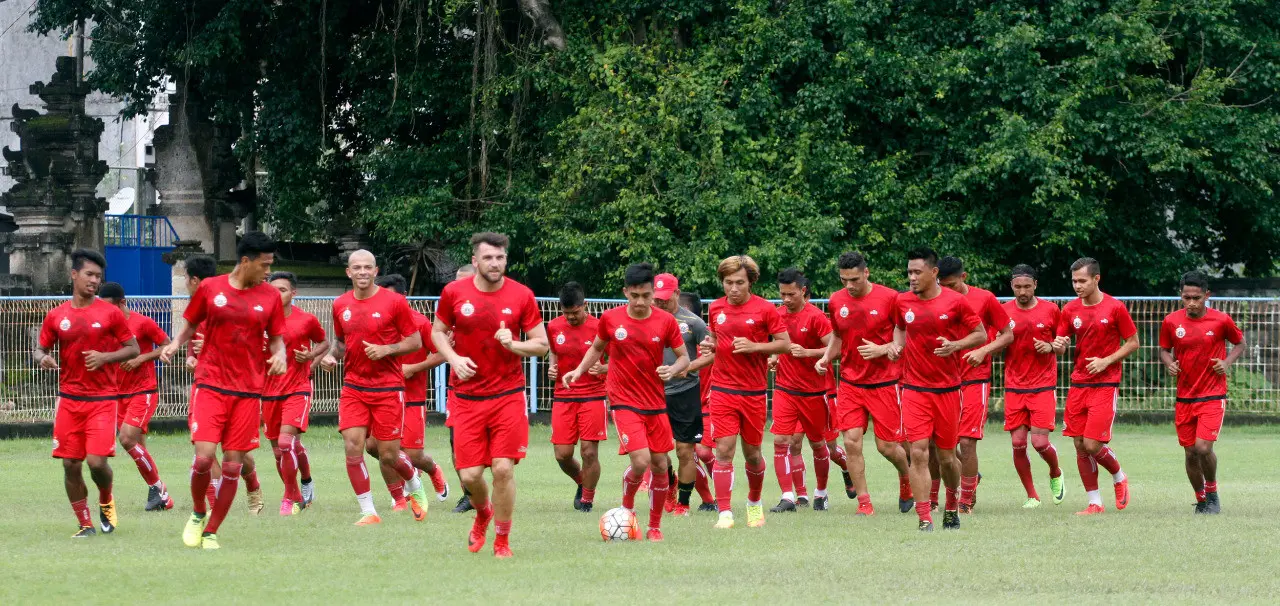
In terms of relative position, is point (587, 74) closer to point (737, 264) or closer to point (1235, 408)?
point (1235, 408)

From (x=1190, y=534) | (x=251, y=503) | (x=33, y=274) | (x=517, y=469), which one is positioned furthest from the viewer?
(x=33, y=274)

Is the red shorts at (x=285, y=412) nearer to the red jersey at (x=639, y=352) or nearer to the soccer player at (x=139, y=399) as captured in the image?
the soccer player at (x=139, y=399)

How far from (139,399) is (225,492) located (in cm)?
399

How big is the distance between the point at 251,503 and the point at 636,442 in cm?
423

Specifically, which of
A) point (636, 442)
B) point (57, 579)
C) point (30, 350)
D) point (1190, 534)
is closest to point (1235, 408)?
point (1190, 534)

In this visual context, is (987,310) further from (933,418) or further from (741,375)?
(741,375)

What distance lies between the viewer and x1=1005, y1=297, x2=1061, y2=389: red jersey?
559 inches

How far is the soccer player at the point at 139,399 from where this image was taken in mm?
13820

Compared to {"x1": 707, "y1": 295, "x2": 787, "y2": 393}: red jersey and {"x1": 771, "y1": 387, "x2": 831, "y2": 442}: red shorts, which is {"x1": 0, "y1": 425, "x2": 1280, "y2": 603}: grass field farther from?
{"x1": 707, "y1": 295, "x2": 787, "y2": 393}: red jersey

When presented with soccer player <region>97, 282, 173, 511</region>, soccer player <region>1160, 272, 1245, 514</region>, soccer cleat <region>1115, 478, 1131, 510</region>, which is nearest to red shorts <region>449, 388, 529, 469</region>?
soccer player <region>97, 282, 173, 511</region>

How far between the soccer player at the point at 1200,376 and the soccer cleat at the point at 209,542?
8.09 metres

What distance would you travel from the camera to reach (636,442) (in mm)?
11250

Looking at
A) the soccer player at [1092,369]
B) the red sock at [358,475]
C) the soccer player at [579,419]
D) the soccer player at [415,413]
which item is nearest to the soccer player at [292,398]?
the soccer player at [415,413]

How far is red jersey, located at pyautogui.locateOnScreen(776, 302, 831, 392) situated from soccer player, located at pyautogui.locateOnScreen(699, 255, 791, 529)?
77 centimetres
